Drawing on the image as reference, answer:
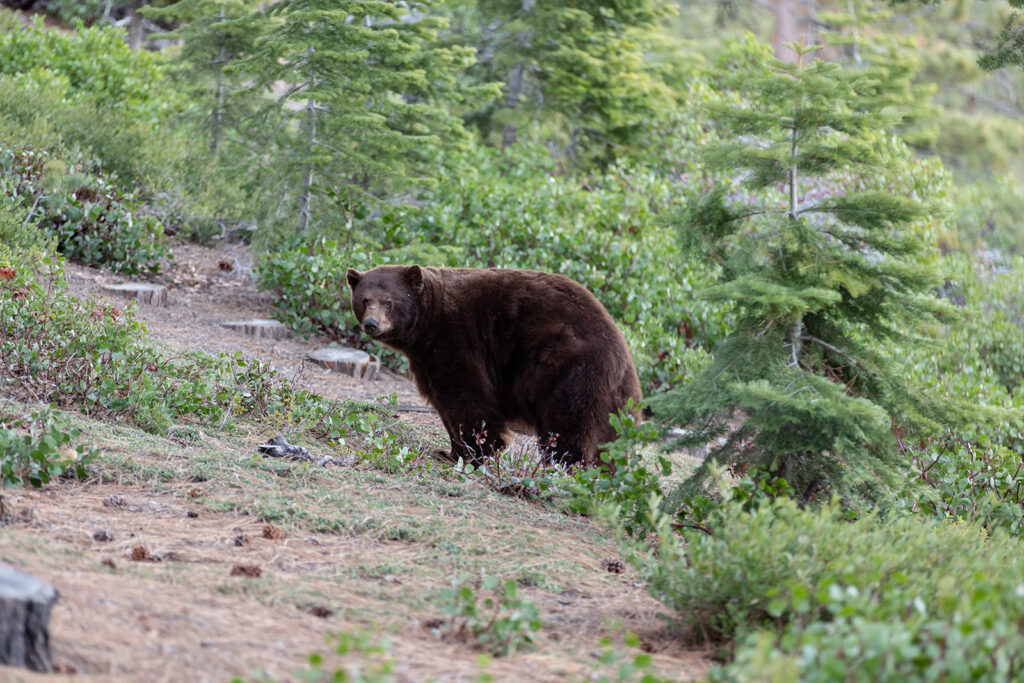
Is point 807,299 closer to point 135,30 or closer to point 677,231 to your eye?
point 677,231

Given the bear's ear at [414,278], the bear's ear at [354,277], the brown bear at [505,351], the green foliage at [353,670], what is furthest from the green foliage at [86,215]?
the green foliage at [353,670]

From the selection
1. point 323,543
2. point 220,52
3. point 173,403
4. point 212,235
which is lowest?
point 212,235

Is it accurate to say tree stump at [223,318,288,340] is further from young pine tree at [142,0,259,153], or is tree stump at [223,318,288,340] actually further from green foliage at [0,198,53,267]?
young pine tree at [142,0,259,153]

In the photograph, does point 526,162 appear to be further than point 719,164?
Yes

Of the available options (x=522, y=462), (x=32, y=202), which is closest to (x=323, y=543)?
(x=522, y=462)

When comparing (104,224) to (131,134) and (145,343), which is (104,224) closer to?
(131,134)

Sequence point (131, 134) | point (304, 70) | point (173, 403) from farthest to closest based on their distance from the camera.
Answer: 1. point (131, 134)
2. point (304, 70)
3. point (173, 403)

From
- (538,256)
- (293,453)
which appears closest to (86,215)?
(538,256)

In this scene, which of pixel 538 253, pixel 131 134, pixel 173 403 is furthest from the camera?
pixel 131 134

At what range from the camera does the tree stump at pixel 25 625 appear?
109 inches

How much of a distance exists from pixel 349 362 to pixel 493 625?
6.51 m

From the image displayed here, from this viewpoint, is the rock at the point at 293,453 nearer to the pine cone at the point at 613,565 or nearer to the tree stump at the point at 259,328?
the pine cone at the point at 613,565

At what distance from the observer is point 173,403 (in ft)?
21.7

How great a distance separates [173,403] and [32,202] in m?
4.65
